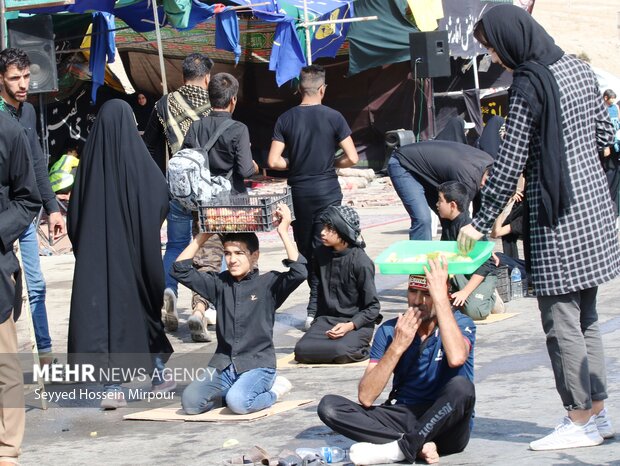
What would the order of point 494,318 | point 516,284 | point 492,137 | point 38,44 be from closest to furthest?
1. point 494,318
2. point 516,284
3. point 492,137
4. point 38,44

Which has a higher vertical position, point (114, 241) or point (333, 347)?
point (114, 241)

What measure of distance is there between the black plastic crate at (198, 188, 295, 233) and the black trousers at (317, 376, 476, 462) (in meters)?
1.45

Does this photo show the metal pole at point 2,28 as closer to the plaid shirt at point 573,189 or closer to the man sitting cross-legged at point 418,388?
the man sitting cross-legged at point 418,388

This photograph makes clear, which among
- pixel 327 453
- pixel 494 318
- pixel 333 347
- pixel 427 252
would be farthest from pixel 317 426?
pixel 494 318

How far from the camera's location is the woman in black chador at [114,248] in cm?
650

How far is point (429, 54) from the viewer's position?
56.3 ft

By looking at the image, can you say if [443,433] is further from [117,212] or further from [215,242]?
[215,242]

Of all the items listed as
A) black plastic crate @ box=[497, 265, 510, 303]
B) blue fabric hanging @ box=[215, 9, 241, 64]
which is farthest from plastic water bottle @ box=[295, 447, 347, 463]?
blue fabric hanging @ box=[215, 9, 241, 64]

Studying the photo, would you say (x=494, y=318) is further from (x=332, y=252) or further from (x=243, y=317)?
(x=243, y=317)

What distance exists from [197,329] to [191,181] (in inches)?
53.8

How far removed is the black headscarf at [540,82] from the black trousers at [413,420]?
0.88 m

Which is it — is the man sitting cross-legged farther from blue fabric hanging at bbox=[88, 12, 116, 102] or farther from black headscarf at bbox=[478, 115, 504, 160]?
→ blue fabric hanging at bbox=[88, 12, 116, 102]

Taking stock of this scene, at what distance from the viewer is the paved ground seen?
16.9 feet

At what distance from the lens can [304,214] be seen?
27.0 ft
